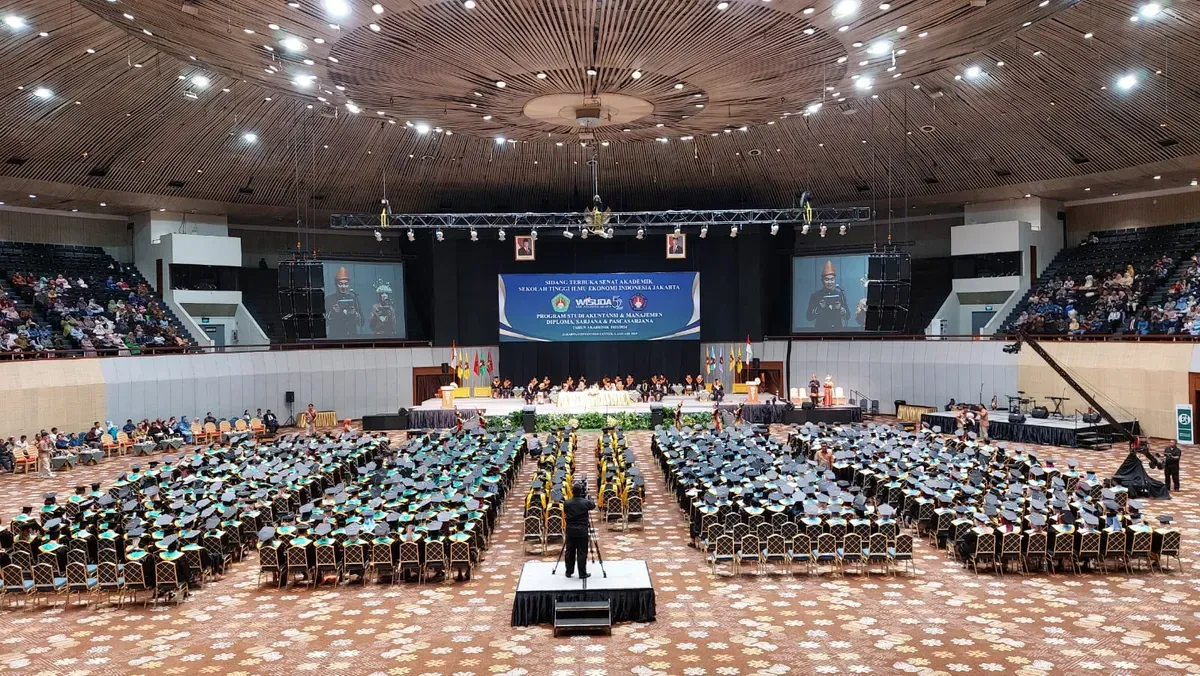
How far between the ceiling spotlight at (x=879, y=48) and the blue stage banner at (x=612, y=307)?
1877 cm

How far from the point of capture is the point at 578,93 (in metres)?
18.8

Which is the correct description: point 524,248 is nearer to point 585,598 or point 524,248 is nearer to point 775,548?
point 775,548

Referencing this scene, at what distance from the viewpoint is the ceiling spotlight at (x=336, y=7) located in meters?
13.4

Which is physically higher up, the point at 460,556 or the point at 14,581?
the point at 460,556

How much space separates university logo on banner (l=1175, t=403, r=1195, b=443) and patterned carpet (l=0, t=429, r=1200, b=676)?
14.4 metres

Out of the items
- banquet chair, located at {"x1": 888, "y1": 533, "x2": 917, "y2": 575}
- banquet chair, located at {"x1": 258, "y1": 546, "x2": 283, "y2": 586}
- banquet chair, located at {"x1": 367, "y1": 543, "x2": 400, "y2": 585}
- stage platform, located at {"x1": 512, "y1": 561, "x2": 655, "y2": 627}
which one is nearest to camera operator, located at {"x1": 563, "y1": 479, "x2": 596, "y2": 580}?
stage platform, located at {"x1": 512, "y1": 561, "x2": 655, "y2": 627}

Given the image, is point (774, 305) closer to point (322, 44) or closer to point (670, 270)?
point (670, 270)

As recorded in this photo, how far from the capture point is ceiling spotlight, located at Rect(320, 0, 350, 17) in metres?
13.4

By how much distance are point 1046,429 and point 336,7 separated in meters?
21.4

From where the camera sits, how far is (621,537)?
50.0ft

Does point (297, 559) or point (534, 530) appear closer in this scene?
point (297, 559)

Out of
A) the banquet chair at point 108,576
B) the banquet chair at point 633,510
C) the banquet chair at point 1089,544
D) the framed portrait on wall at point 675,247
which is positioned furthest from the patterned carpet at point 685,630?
the framed portrait on wall at point 675,247

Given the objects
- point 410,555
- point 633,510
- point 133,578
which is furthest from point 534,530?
point 133,578

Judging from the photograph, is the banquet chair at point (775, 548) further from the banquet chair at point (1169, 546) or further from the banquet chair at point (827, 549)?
the banquet chair at point (1169, 546)
